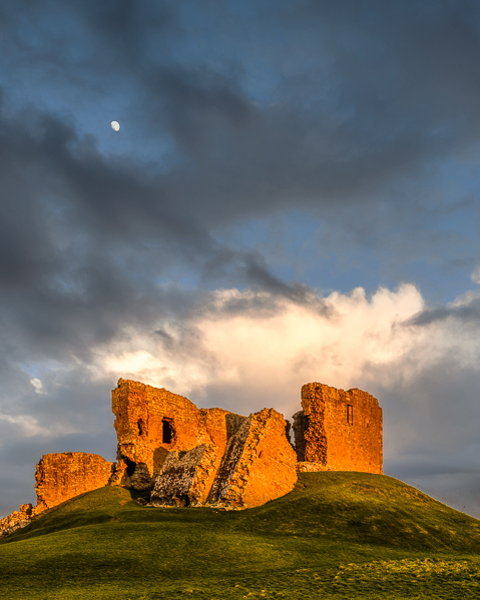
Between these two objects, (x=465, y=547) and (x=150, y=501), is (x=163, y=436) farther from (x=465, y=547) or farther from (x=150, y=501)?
(x=465, y=547)

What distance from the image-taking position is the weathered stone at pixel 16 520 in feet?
113

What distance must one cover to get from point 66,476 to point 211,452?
12.1m

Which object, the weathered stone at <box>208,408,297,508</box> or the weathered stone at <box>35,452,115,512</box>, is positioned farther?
the weathered stone at <box>35,452,115,512</box>

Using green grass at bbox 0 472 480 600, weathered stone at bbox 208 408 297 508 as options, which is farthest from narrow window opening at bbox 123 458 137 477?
weathered stone at bbox 208 408 297 508

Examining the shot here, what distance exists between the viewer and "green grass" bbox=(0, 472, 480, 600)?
43.7 ft

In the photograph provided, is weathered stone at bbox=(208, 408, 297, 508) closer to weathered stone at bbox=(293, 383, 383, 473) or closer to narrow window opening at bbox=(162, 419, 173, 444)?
weathered stone at bbox=(293, 383, 383, 473)

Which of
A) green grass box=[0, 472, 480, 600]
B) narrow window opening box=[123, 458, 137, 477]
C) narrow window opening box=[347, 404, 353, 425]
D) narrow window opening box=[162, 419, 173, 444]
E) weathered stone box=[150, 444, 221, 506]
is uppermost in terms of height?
narrow window opening box=[347, 404, 353, 425]

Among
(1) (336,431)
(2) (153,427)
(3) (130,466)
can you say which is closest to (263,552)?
(3) (130,466)

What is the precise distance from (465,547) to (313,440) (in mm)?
18734

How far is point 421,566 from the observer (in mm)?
15539

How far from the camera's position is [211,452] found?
30.8 m

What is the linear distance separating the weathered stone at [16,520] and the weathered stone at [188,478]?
1036 cm

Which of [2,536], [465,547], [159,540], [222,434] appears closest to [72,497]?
[2,536]

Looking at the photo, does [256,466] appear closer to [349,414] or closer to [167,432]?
[167,432]
